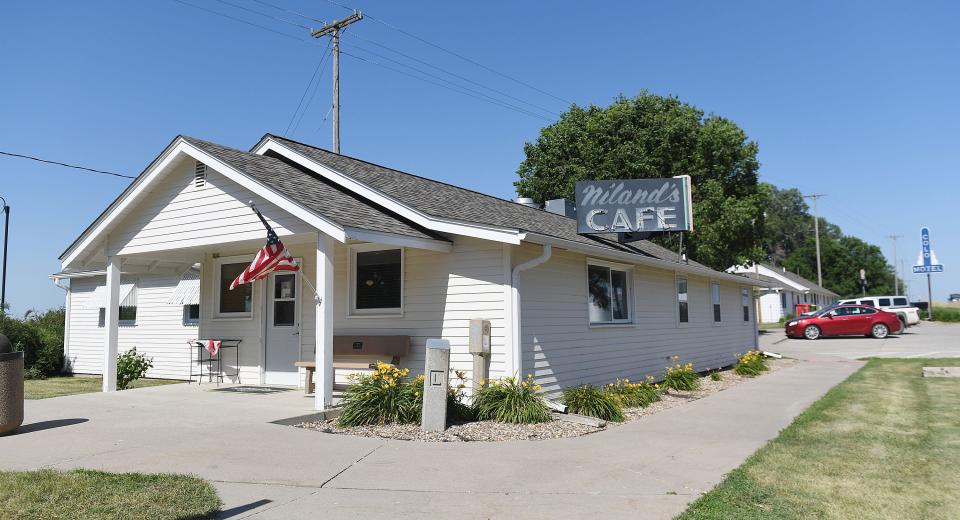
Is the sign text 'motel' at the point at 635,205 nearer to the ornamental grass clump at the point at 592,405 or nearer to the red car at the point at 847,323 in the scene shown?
the ornamental grass clump at the point at 592,405

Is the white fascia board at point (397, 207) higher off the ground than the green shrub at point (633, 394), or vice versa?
the white fascia board at point (397, 207)

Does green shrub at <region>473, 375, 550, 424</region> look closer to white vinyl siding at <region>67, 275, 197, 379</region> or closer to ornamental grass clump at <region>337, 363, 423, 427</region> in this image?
ornamental grass clump at <region>337, 363, 423, 427</region>

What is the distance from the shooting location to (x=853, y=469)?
263 inches

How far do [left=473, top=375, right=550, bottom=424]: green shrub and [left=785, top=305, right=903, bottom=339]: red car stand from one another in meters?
27.7

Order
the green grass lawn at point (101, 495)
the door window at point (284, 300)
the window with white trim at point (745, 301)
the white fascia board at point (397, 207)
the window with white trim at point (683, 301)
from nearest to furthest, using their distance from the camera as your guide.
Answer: the green grass lawn at point (101, 495) → the white fascia board at point (397, 207) → the door window at point (284, 300) → the window with white trim at point (683, 301) → the window with white trim at point (745, 301)

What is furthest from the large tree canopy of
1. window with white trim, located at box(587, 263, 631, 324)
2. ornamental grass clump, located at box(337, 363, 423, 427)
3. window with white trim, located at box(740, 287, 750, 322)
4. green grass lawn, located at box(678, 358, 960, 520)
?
ornamental grass clump, located at box(337, 363, 423, 427)

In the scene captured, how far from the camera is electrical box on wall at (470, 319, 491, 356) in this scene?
9.73m

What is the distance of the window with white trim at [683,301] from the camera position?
54.3 ft

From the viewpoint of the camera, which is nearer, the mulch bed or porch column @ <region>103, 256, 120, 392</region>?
the mulch bed

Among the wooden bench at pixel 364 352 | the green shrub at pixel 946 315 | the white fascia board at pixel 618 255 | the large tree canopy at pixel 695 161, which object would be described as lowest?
the wooden bench at pixel 364 352

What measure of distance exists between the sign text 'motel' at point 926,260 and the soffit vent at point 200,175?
172 feet

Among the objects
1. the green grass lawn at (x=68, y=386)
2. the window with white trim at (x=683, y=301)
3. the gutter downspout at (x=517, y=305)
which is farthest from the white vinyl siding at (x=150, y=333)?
the window with white trim at (x=683, y=301)

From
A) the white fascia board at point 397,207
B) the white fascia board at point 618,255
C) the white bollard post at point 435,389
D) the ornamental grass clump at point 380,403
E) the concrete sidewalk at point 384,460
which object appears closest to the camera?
the concrete sidewalk at point 384,460

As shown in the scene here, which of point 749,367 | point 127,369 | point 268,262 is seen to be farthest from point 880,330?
point 127,369
